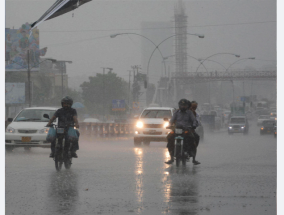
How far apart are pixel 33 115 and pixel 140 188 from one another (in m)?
11.7

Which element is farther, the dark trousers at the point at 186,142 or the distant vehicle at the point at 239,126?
the distant vehicle at the point at 239,126

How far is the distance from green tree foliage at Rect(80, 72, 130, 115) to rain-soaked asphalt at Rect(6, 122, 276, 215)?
317 ft

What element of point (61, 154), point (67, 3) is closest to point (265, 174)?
point (61, 154)

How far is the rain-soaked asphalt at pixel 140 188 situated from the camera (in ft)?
25.5

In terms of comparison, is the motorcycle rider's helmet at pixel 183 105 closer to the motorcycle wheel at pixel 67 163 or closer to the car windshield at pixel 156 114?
the motorcycle wheel at pixel 67 163

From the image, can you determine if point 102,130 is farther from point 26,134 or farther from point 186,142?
point 186,142

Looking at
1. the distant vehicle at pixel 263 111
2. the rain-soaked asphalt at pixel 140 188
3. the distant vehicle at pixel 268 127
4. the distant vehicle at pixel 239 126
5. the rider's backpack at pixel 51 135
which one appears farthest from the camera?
the distant vehicle at pixel 263 111

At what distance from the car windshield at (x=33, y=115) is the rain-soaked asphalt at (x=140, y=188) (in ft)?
16.0

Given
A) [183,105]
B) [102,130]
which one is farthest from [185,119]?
[102,130]

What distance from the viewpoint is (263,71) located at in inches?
4291

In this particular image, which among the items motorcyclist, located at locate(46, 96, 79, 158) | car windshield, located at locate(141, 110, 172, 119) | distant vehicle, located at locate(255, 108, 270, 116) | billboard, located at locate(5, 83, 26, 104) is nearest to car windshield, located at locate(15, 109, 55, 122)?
car windshield, located at locate(141, 110, 172, 119)

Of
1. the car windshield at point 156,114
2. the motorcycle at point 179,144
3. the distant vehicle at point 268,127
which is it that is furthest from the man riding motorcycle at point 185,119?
the distant vehicle at point 268,127
